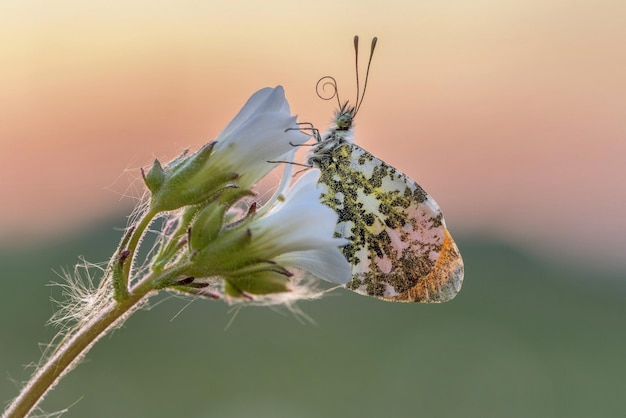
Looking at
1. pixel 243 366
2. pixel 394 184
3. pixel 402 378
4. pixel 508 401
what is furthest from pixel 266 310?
pixel 394 184

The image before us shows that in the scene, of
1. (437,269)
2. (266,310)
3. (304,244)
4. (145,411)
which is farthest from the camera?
(266,310)

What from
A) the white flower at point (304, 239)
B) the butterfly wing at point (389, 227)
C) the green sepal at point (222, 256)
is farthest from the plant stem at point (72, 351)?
the butterfly wing at point (389, 227)

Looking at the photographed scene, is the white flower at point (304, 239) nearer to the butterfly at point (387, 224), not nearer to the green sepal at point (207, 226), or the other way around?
the green sepal at point (207, 226)

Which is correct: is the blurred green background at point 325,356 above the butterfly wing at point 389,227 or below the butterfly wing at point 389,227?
below

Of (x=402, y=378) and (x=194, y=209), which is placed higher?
(x=194, y=209)

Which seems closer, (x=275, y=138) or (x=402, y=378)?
(x=275, y=138)

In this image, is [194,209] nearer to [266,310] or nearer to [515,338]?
[266,310]
